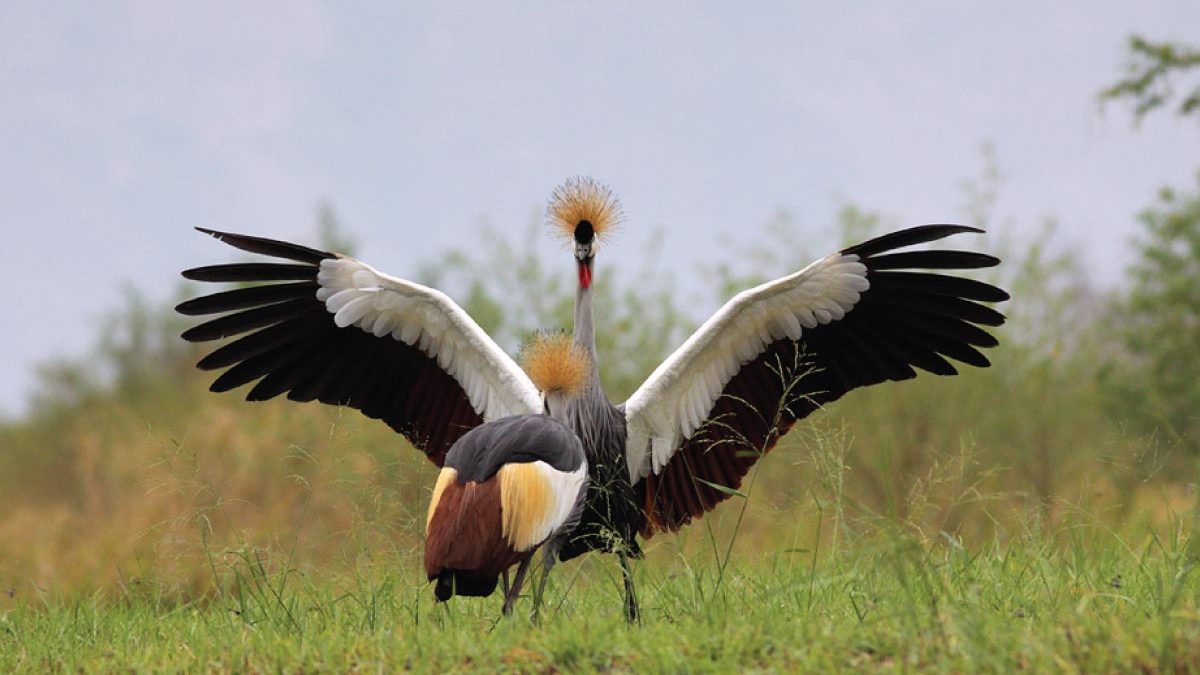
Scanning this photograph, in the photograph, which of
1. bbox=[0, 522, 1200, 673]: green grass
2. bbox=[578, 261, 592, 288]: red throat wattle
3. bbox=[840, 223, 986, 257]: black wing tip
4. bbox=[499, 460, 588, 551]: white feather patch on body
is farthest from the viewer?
bbox=[578, 261, 592, 288]: red throat wattle

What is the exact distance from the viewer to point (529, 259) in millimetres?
16734

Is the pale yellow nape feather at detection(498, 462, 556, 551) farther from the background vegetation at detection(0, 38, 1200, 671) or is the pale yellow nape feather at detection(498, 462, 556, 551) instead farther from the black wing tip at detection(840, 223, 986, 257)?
the black wing tip at detection(840, 223, 986, 257)

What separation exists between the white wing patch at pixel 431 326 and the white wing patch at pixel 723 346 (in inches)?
22.6

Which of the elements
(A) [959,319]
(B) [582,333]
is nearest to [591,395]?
→ (B) [582,333]

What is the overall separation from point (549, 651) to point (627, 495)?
6.27 ft

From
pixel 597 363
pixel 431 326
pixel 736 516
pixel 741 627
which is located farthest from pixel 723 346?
pixel 736 516

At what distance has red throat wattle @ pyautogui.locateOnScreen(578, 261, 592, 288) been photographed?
18.9 ft

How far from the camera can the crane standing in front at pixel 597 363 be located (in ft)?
18.4

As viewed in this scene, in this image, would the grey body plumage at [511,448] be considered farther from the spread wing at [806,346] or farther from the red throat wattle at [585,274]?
the red throat wattle at [585,274]

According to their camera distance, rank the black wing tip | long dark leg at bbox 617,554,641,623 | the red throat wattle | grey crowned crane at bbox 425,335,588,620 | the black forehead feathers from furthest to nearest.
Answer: the black forehead feathers, the red throat wattle, the black wing tip, long dark leg at bbox 617,554,641,623, grey crowned crane at bbox 425,335,588,620

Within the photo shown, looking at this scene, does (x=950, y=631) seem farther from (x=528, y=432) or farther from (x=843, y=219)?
(x=843, y=219)

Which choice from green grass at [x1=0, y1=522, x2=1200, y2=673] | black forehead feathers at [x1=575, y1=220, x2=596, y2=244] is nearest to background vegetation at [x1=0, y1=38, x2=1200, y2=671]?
green grass at [x1=0, y1=522, x2=1200, y2=673]

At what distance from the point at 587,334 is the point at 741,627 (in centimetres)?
208

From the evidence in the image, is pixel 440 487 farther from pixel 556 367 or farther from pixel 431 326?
pixel 431 326
